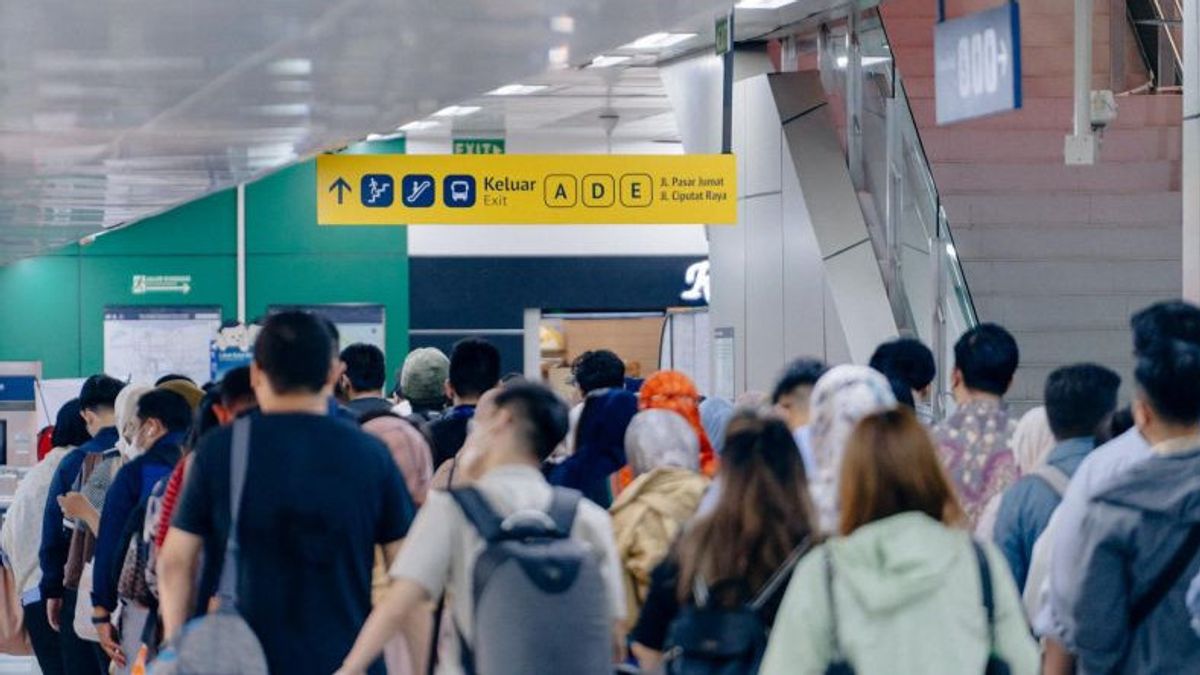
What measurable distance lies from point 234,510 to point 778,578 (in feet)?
4.20

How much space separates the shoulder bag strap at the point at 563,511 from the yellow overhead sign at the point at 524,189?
35.9ft

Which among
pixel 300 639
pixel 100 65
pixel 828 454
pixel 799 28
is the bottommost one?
pixel 300 639

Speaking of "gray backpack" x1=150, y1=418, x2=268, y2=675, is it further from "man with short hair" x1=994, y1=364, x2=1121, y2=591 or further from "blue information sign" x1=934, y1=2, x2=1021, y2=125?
"blue information sign" x1=934, y1=2, x2=1021, y2=125

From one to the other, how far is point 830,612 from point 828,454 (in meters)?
1.61

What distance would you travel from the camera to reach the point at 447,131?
23859 mm

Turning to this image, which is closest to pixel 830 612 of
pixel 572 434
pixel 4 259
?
pixel 572 434

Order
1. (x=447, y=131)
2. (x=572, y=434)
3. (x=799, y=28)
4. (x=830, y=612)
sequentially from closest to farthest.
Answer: (x=830, y=612), (x=572, y=434), (x=799, y=28), (x=447, y=131)

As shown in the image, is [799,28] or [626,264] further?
[626,264]

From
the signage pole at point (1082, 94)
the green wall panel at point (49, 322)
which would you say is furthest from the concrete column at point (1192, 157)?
the green wall panel at point (49, 322)

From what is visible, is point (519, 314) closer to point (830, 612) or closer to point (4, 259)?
point (4, 259)

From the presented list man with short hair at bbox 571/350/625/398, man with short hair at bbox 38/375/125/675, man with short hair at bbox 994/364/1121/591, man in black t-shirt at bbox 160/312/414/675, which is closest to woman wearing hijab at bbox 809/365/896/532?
man with short hair at bbox 994/364/1121/591

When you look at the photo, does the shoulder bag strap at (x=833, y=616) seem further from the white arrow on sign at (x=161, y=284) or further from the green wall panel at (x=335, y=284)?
the white arrow on sign at (x=161, y=284)

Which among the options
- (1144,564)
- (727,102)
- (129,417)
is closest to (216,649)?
(1144,564)

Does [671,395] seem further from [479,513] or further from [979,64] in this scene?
[979,64]
